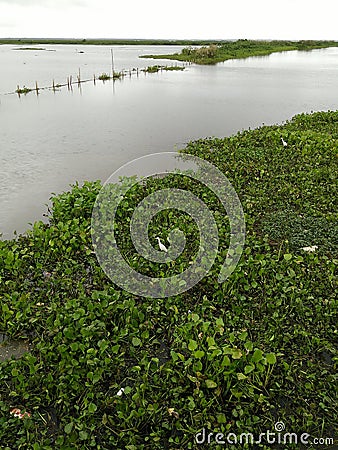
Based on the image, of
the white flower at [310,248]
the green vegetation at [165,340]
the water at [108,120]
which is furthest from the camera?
the water at [108,120]

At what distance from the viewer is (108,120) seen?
11070mm

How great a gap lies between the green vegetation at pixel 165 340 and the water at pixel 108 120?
4.91 feet

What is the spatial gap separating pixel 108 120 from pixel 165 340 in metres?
9.09

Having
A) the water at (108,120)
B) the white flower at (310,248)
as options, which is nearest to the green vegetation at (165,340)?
the white flower at (310,248)

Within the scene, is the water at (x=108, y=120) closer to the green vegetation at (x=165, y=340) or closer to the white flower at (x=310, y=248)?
the green vegetation at (x=165, y=340)

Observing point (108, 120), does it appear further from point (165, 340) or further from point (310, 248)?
point (165, 340)

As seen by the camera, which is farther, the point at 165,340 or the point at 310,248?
the point at 310,248

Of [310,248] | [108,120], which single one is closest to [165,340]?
[310,248]

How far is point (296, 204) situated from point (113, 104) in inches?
391

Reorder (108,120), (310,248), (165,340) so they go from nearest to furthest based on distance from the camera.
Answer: (165,340)
(310,248)
(108,120)

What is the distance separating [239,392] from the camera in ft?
7.97

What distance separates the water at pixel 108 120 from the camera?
6.70m

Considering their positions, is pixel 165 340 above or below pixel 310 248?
below

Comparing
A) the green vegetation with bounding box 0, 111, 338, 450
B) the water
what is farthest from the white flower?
the water
